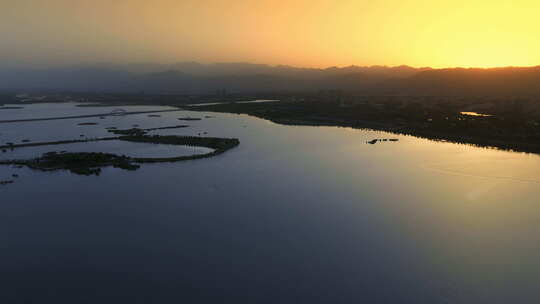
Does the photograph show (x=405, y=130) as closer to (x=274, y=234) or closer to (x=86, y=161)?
(x=274, y=234)

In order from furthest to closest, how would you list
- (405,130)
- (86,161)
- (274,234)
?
(405,130) → (86,161) → (274,234)

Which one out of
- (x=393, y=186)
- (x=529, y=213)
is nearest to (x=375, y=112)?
(x=393, y=186)

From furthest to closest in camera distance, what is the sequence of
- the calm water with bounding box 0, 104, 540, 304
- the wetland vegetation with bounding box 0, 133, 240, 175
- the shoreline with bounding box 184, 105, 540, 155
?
the shoreline with bounding box 184, 105, 540, 155, the wetland vegetation with bounding box 0, 133, 240, 175, the calm water with bounding box 0, 104, 540, 304

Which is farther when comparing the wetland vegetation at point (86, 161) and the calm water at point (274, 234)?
the wetland vegetation at point (86, 161)

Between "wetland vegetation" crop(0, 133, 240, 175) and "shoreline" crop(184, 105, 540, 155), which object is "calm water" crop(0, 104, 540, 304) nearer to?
"wetland vegetation" crop(0, 133, 240, 175)

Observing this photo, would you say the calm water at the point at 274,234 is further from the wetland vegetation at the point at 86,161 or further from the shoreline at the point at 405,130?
the shoreline at the point at 405,130

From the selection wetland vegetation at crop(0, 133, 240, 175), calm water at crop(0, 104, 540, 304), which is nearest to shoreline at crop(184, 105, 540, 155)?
calm water at crop(0, 104, 540, 304)

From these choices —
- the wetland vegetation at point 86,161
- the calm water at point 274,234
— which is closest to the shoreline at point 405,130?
the calm water at point 274,234

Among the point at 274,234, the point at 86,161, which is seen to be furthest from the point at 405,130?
the point at 86,161

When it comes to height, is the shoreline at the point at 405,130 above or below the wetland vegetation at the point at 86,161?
above
